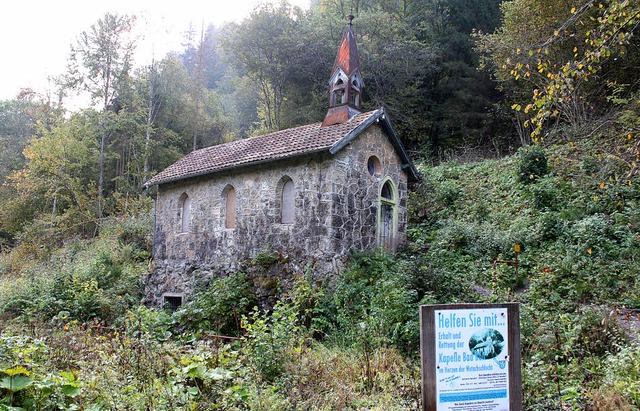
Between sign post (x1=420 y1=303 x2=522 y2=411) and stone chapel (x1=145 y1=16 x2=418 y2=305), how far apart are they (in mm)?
7874

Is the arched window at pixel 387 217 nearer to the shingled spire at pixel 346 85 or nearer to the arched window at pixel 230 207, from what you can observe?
the shingled spire at pixel 346 85

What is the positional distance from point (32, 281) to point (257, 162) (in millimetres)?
10486

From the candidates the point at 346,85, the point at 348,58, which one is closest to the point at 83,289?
the point at 346,85

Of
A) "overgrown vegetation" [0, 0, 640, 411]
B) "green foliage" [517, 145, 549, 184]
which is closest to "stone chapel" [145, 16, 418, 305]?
"overgrown vegetation" [0, 0, 640, 411]

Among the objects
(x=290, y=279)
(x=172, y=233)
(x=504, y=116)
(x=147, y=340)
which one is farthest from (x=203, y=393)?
(x=504, y=116)

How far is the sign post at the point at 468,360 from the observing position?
436cm

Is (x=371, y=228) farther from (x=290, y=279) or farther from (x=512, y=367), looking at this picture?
(x=512, y=367)

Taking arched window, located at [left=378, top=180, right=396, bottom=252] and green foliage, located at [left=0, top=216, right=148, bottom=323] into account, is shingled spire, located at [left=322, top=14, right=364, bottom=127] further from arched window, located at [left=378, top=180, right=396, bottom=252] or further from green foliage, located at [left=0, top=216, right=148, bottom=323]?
green foliage, located at [left=0, top=216, right=148, bottom=323]

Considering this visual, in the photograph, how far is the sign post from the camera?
4355mm

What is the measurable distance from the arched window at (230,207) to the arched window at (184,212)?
2060 millimetres

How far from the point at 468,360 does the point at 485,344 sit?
0.78 feet

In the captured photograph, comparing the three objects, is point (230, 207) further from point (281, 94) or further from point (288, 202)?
point (281, 94)

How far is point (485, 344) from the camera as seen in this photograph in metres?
Result: 4.50

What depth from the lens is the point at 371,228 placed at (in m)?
14.0
